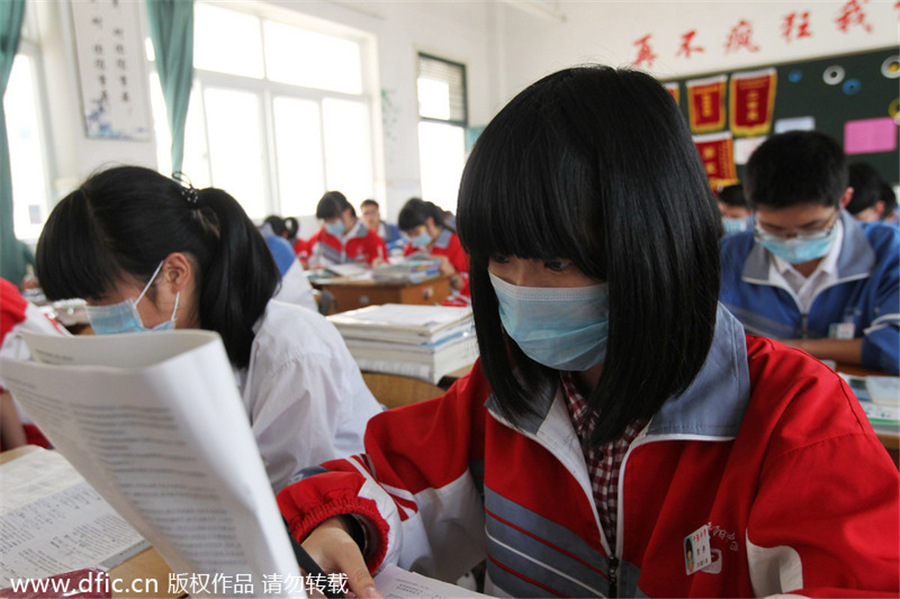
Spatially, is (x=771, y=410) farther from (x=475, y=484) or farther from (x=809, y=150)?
(x=809, y=150)

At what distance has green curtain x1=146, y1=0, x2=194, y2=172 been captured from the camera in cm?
510

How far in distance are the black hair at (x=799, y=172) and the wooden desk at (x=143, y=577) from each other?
1.80 metres

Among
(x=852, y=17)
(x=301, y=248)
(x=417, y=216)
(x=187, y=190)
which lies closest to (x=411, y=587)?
(x=187, y=190)

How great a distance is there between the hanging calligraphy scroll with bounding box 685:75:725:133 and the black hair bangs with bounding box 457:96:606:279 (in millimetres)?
6534

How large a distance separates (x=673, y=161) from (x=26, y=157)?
5.45 m

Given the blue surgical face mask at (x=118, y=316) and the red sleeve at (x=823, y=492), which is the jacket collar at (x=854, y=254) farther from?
the blue surgical face mask at (x=118, y=316)

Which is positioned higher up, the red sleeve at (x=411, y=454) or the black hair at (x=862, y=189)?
the black hair at (x=862, y=189)

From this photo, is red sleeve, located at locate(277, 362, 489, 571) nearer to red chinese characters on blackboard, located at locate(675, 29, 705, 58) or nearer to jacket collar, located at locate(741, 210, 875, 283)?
jacket collar, located at locate(741, 210, 875, 283)

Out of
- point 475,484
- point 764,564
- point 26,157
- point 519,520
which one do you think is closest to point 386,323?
point 475,484

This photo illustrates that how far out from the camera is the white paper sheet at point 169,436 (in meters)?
0.31

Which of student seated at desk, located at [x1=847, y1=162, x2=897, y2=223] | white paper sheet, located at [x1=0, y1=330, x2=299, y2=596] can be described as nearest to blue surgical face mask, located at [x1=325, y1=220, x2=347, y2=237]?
student seated at desk, located at [x1=847, y1=162, x2=897, y2=223]

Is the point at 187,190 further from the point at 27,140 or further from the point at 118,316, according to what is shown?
the point at 27,140

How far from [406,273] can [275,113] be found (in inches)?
137

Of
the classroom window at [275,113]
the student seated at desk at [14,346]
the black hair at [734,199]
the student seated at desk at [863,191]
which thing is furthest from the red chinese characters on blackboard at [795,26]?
the student seated at desk at [14,346]
